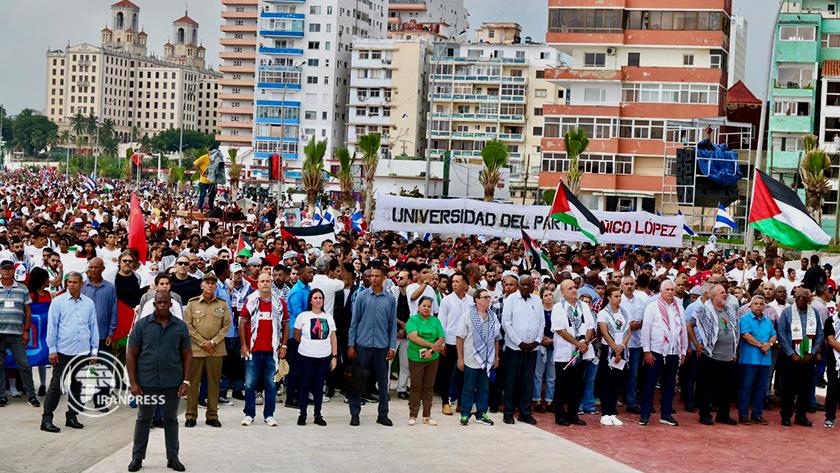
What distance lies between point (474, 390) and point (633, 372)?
7.15 ft

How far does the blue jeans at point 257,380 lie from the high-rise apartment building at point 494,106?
318 ft

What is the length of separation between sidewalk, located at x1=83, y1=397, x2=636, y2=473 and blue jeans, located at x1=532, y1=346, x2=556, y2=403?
1.06 metres

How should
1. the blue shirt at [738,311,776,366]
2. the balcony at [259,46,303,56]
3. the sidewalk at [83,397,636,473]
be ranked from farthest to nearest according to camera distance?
the balcony at [259,46,303,56] < the blue shirt at [738,311,776,366] < the sidewalk at [83,397,636,473]

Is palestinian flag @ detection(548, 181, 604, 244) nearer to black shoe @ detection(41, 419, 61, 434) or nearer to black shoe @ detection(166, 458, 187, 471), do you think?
black shoe @ detection(41, 419, 61, 434)

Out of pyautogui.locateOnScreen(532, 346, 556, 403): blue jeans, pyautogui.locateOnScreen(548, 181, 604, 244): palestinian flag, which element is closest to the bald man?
pyautogui.locateOnScreen(532, 346, 556, 403): blue jeans

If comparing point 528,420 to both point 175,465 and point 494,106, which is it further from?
point 494,106

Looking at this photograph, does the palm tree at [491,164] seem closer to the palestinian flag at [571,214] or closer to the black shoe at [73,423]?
the palestinian flag at [571,214]

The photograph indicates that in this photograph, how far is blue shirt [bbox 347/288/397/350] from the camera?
587 inches

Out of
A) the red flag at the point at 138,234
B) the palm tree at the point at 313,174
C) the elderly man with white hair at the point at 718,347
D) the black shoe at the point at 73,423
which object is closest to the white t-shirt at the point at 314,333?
the black shoe at the point at 73,423

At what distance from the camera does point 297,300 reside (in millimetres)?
15242

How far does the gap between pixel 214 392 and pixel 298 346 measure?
1.23m

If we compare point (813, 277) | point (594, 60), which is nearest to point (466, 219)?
point (813, 277)

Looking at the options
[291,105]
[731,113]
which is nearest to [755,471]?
[731,113]

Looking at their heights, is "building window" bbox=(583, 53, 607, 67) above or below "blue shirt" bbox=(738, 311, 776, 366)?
above
